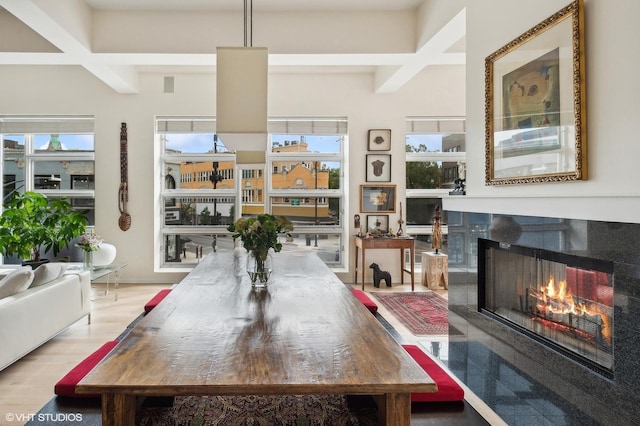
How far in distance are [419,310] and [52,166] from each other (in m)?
5.51

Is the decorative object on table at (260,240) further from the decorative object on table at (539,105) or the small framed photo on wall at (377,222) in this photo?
the small framed photo on wall at (377,222)

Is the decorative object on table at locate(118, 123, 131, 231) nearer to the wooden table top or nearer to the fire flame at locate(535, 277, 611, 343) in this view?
the wooden table top

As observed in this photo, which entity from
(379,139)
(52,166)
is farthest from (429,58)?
(52,166)

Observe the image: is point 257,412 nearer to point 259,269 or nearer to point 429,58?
point 259,269

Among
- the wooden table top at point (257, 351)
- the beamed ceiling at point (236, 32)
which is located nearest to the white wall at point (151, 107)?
the beamed ceiling at point (236, 32)

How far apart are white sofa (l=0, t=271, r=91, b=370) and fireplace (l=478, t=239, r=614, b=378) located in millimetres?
3123

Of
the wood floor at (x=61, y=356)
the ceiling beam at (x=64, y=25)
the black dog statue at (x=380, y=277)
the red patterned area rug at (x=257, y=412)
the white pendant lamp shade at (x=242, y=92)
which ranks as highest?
the ceiling beam at (x=64, y=25)

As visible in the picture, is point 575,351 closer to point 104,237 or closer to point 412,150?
point 412,150

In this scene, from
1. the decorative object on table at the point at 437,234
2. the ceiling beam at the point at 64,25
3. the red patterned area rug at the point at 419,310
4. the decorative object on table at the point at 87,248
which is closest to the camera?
the ceiling beam at the point at 64,25

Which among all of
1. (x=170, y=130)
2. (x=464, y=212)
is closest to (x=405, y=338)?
(x=464, y=212)

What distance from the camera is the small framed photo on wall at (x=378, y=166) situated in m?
5.83

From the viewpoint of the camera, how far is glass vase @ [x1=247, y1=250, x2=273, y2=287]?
2322mm

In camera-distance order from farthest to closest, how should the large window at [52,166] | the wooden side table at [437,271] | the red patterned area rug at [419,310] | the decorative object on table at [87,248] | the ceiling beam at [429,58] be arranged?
the large window at [52,166] < the wooden side table at [437,271] < the decorative object on table at [87,248] < the red patterned area rug at [419,310] < the ceiling beam at [429,58]

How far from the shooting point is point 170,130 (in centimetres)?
586
